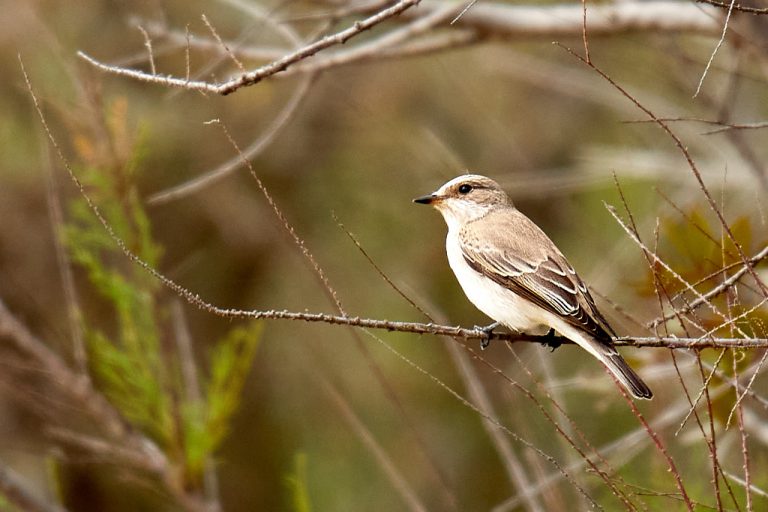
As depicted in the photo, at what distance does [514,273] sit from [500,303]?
0.50 feet

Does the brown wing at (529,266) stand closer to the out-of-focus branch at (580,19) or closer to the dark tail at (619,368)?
the dark tail at (619,368)

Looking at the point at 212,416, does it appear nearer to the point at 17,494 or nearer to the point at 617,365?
the point at 17,494

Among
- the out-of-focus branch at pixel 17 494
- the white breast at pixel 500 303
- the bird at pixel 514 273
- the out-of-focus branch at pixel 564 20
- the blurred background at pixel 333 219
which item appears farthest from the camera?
the blurred background at pixel 333 219

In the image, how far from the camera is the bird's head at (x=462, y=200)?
5457mm

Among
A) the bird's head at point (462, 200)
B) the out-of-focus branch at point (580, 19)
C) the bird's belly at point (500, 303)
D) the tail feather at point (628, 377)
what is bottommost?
the tail feather at point (628, 377)

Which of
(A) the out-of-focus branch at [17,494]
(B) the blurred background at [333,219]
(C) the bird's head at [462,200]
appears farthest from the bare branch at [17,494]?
(B) the blurred background at [333,219]

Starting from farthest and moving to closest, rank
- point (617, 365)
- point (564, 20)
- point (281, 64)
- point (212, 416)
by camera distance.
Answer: point (564, 20)
point (617, 365)
point (212, 416)
point (281, 64)

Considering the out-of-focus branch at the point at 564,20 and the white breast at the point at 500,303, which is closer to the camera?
the white breast at the point at 500,303

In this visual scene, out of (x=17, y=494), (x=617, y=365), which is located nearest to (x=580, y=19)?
(x=617, y=365)

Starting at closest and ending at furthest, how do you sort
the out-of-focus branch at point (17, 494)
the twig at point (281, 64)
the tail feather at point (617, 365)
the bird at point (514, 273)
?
the twig at point (281, 64), the out-of-focus branch at point (17, 494), the tail feather at point (617, 365), the bird at point (514, 273)

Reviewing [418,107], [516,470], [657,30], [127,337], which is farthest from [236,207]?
[516,470]

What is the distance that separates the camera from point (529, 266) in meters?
4.89

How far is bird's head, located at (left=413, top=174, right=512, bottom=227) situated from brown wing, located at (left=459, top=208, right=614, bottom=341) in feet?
0.31

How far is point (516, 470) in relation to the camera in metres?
3.59
